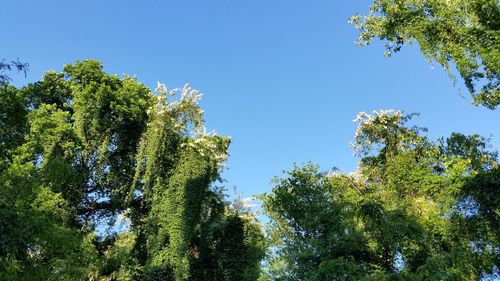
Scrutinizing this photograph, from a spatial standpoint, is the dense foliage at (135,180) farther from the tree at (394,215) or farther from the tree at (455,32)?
the tree at (455,32)

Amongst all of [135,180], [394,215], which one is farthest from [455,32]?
[135,180]

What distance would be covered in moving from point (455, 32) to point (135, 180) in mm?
15535

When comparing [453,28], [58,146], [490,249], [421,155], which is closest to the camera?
[453,28]

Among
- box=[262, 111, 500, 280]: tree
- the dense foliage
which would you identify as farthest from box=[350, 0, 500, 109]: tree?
the dense foliage

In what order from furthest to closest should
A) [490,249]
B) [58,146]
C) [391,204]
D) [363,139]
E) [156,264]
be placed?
[363,139]
[391,204]
[58,146]
[156,264]
[490,249]

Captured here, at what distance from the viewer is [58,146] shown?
20859mm

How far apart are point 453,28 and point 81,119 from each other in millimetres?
17714

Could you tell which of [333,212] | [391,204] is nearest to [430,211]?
[391,204]

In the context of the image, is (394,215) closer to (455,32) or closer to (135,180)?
(455,32)

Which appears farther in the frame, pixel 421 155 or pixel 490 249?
pixel 421 155

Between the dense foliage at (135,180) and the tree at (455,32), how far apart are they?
11.4 meters

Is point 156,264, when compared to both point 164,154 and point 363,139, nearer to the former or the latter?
point 164,154

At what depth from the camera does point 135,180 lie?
827 inches

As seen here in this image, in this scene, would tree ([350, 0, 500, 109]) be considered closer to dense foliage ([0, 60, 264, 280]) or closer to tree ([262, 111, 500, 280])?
tree ([262, 111, 500, 280])
